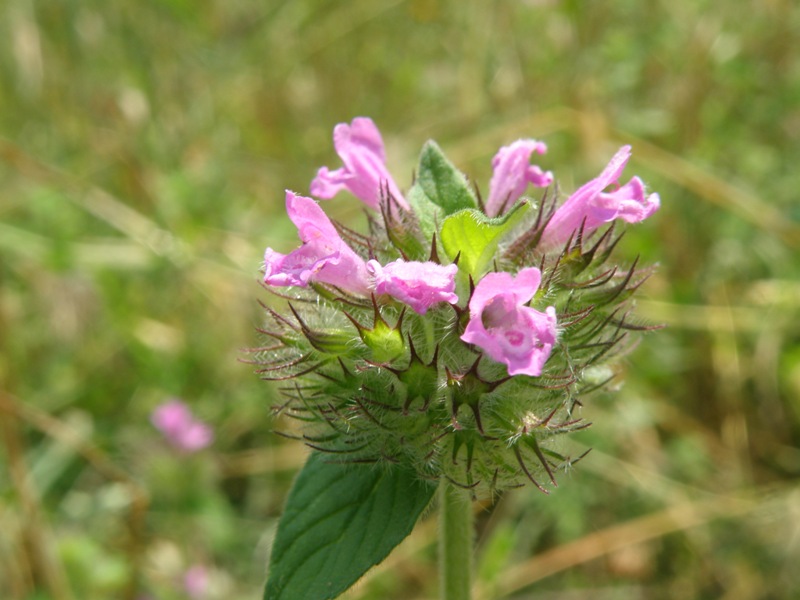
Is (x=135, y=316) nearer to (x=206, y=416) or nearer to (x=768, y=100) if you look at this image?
(x=206, y=416)

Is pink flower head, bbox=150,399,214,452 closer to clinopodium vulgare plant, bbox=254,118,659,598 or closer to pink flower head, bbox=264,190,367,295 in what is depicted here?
clinopodium vulgare plant, bbox=254,118,659,598

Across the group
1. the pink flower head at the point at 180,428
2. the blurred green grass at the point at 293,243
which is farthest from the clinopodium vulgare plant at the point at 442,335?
the pink flower head at the point at 180,428

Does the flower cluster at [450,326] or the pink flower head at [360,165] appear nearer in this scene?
the flower cluster at [450,326]

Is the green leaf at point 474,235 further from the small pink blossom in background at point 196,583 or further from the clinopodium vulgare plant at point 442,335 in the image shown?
the small pink blossom in background at point 196,583

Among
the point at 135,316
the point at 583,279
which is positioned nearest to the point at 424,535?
the point at 135,316

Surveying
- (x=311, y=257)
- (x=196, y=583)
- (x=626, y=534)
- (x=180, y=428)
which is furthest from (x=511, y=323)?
(x=180, y=428)

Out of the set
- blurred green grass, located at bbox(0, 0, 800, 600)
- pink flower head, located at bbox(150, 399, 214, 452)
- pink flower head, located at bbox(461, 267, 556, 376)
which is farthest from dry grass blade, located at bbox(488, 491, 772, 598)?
pink flower head, located at bbox(461, 267, 556, 376)

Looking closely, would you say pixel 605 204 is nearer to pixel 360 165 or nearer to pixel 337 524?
pixel 360 165
